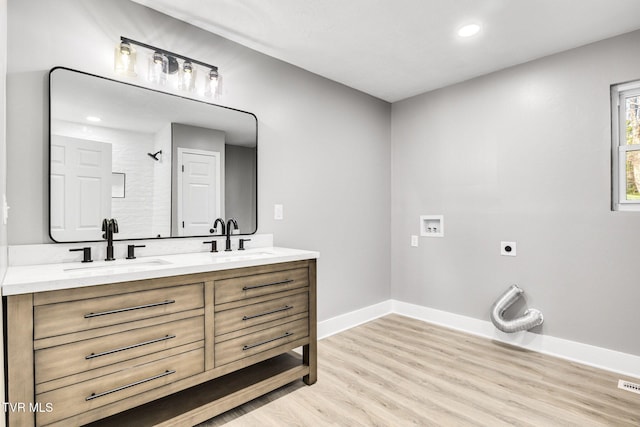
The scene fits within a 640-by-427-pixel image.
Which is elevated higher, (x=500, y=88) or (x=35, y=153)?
(x=500, y=88)

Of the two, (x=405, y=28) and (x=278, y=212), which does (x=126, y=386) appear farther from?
(x=405, y=28)

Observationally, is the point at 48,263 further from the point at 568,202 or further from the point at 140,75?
the point at 568,202

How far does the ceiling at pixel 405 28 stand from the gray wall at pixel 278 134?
7.2 inches

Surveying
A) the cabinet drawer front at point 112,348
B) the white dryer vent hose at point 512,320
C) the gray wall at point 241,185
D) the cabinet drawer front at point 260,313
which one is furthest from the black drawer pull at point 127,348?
the white dryer vent hose at point 512,320

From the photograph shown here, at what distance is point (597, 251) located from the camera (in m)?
2.59

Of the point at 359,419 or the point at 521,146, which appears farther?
the point at 521,146

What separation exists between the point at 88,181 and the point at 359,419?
2.08 metres

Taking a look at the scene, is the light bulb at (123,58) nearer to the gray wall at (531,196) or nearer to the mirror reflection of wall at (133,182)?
the mirror reflection of wall at (133,182)

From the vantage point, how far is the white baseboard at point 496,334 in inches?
98.0

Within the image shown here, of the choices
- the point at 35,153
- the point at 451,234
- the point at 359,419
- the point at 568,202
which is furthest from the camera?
the point at 451,234

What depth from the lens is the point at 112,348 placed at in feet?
4.87

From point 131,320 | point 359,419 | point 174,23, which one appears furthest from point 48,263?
point 359,419

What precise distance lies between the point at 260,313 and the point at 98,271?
2.91 feet

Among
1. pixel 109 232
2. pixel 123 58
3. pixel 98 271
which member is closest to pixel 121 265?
pixel 109 232
